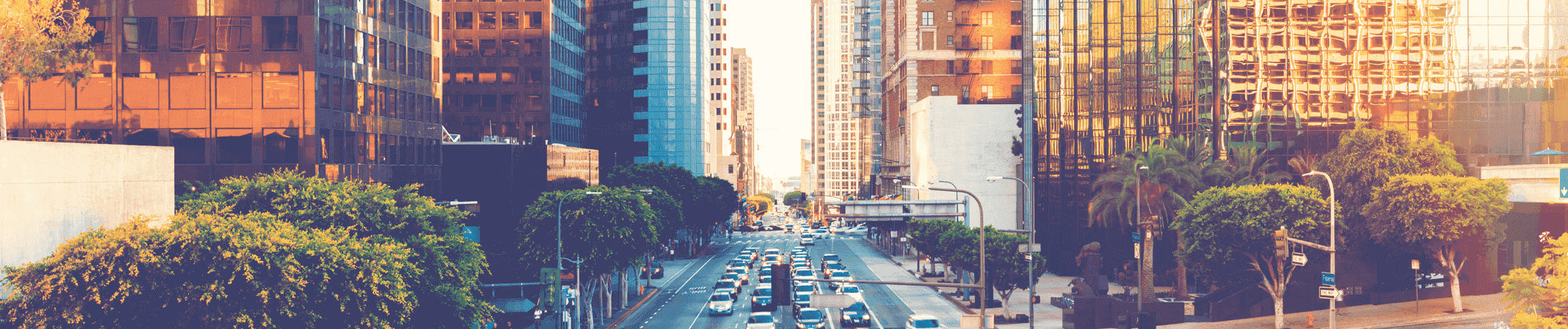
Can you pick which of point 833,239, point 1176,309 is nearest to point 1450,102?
point 1176,309

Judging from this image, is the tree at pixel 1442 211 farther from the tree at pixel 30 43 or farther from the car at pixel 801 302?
the tree at pixel 30 43

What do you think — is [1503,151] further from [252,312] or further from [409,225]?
[252,312]

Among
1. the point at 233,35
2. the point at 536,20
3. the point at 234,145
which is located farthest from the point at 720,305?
the point at 536,20

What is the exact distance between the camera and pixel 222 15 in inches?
2146

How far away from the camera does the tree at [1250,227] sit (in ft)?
164

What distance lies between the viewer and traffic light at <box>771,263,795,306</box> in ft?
81.0

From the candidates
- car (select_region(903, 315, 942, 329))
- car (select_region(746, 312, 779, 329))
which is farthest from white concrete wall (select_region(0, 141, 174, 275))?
car (select_region(903, 315, 942, 329))

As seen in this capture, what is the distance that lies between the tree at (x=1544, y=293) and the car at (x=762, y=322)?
31.3 metres

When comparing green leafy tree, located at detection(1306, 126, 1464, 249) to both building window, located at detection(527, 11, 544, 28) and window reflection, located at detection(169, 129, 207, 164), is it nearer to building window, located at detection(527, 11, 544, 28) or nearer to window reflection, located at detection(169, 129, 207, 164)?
window reflection, located at detection(169, 129, 207, 164)

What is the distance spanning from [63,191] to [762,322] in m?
35.8

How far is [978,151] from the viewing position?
107 m

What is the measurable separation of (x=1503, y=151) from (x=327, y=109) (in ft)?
216

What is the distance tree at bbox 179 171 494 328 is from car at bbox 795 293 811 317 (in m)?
21.7

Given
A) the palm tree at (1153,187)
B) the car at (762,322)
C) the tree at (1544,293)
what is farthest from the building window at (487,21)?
the tree at (1544,293)
